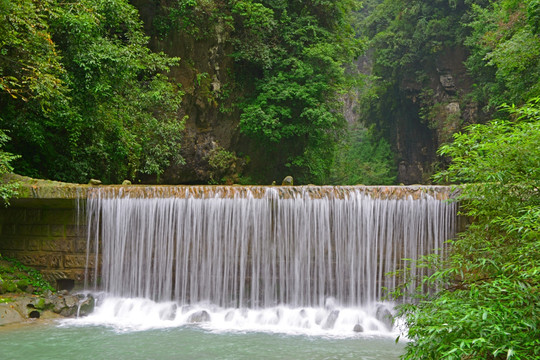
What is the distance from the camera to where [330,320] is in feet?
33.0

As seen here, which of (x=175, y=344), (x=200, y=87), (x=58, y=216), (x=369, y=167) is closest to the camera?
(x=175, y=344)

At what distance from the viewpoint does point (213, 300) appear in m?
11.2

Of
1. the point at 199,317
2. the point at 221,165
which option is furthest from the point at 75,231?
the point at 221,165

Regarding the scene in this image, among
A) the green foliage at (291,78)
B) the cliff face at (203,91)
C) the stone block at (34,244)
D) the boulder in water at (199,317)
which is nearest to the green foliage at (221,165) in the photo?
the cliff face at (203,91)

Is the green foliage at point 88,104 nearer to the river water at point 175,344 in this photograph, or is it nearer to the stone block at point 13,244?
the stone block at point 13,244

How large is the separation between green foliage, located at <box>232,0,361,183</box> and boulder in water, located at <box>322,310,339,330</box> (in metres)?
10.3

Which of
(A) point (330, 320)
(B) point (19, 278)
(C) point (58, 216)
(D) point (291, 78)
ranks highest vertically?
(D) point (291, 78)

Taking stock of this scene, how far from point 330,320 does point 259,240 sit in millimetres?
2420

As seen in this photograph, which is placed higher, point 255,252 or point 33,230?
point 33,230

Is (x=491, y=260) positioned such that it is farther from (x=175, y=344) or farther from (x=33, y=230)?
(x=33, y=230)

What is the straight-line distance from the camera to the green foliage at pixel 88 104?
36.4 ft

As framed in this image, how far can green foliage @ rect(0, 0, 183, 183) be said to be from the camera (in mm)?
11109

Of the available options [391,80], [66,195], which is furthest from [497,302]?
[391,80]

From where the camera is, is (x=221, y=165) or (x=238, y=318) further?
(x=221, y=165)
